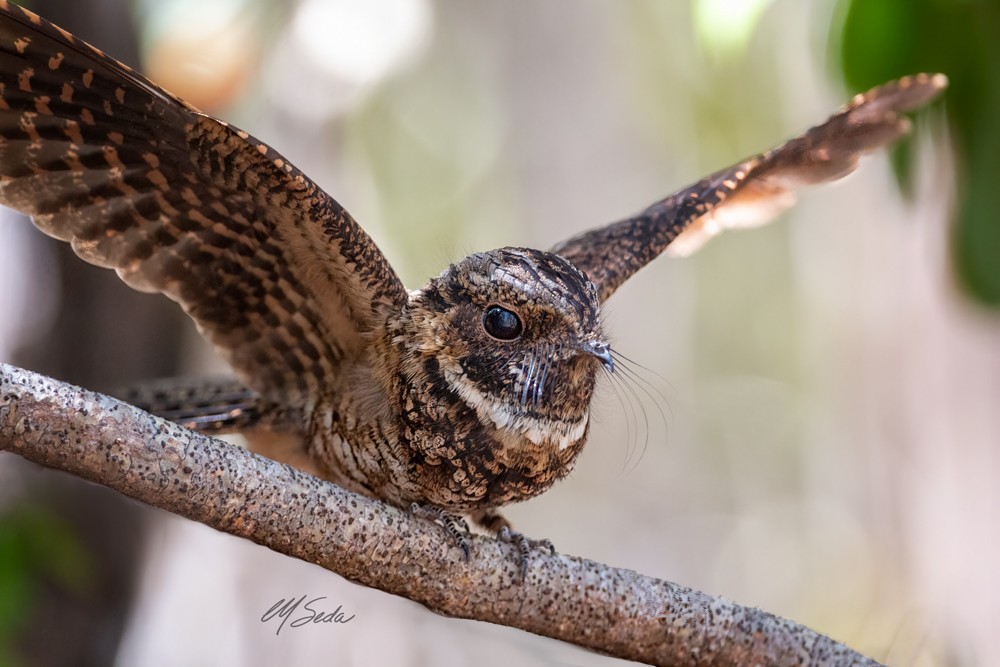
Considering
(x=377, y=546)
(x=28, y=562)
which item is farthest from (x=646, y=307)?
(x=377, y=546)

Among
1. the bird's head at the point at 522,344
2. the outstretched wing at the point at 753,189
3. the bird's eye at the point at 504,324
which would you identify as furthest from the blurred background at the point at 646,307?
the bird's eye at the point at 504,324

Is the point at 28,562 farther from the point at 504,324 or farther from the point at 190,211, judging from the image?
the point at 504,324

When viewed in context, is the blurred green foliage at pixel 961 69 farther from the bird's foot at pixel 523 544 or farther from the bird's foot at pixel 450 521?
the bird's foot at pixel 450 521

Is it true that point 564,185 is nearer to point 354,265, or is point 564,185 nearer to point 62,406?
point 354,265

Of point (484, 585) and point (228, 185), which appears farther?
point (228, 185)

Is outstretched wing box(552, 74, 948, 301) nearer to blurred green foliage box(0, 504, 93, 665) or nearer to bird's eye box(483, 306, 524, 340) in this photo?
bird's eye box(483, 306, 524, 340)

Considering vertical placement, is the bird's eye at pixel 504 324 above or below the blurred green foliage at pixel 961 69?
below

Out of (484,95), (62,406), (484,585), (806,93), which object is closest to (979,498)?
(806,93)

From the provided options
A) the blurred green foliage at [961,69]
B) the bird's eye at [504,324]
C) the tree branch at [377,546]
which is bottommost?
the tree branch at [377,546]
